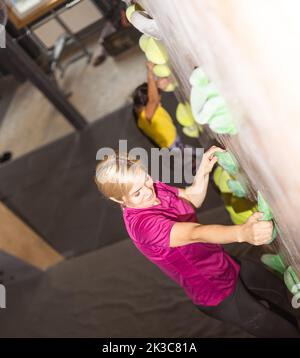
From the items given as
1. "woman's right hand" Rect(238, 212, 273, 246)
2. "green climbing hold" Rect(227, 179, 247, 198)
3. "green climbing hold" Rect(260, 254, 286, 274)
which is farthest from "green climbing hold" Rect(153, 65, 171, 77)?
"woman's right hand" Rect(238, 212, 273, 246)

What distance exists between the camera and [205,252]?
163 centimetres

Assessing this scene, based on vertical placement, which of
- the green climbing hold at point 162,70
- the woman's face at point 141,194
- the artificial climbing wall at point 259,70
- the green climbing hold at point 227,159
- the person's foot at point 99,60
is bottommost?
the person's foot at point 99,60

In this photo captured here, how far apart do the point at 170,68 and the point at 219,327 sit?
4.52ft

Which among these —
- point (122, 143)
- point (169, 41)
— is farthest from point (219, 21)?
A: point (122, 143)

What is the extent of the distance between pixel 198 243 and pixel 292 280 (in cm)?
37

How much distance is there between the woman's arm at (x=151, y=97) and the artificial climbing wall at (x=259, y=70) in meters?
1.05

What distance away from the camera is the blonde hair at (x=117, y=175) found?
1.26 meters

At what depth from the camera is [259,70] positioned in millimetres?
800

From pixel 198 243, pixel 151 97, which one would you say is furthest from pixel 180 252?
pixel 151 97

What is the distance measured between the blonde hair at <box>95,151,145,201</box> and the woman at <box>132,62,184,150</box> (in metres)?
1.13

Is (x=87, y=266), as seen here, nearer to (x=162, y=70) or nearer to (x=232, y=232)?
(x=162, y=70)

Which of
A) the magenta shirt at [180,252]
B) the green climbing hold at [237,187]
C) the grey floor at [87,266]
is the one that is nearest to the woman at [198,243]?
the magenta shirt at [180,252]

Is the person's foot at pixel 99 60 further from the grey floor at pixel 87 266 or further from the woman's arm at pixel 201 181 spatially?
the woman's arm at pixel 201 181
